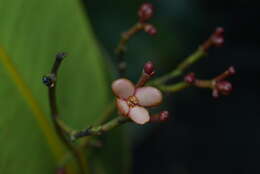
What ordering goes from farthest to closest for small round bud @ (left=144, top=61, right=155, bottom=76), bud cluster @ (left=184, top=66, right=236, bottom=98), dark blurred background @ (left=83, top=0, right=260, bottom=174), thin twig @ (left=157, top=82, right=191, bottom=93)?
dark blurred background @ (left=83, top=0, right=260, bottom=174) < thin twig @ (left=157, top=82, right=191, bottom=93) < bud cluster @ (left=184, top=66, right=236, bottom=98) < small round bud @ (left=144, top=61, right=155, bottom=76)

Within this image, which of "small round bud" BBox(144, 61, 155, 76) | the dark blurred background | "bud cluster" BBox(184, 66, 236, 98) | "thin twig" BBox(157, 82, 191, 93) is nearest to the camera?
"small round bud" BBox(144, 61, 155, 76)

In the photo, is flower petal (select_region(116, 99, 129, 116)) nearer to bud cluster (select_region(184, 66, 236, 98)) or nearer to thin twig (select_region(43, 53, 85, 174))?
thin twig (select_region(43, 53, 85, 174))

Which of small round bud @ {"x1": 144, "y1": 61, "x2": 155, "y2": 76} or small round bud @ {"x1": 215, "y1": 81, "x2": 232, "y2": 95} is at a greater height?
small round bud @ {"x1": 144, "y1": 61, "x2": 155, "y2": 76}

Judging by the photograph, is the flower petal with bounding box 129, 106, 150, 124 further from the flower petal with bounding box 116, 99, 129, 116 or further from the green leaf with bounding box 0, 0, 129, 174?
the green leaf with bounding box 0, 0, 129, 174

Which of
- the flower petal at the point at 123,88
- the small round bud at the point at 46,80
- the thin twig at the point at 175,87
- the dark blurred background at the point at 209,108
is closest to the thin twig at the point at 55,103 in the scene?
the small round bud at the point at 46,80

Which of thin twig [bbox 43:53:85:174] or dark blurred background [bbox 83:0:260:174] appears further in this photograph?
dark blurred background [bbox 83:0:260:174]

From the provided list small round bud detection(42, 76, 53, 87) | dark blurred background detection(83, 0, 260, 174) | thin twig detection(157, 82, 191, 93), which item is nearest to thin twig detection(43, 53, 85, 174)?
small round bud detection(42, 76, 53, 87)

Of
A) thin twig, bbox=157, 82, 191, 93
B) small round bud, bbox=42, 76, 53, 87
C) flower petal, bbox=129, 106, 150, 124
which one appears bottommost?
thin twig, bbox=157, 82, 191, 93
